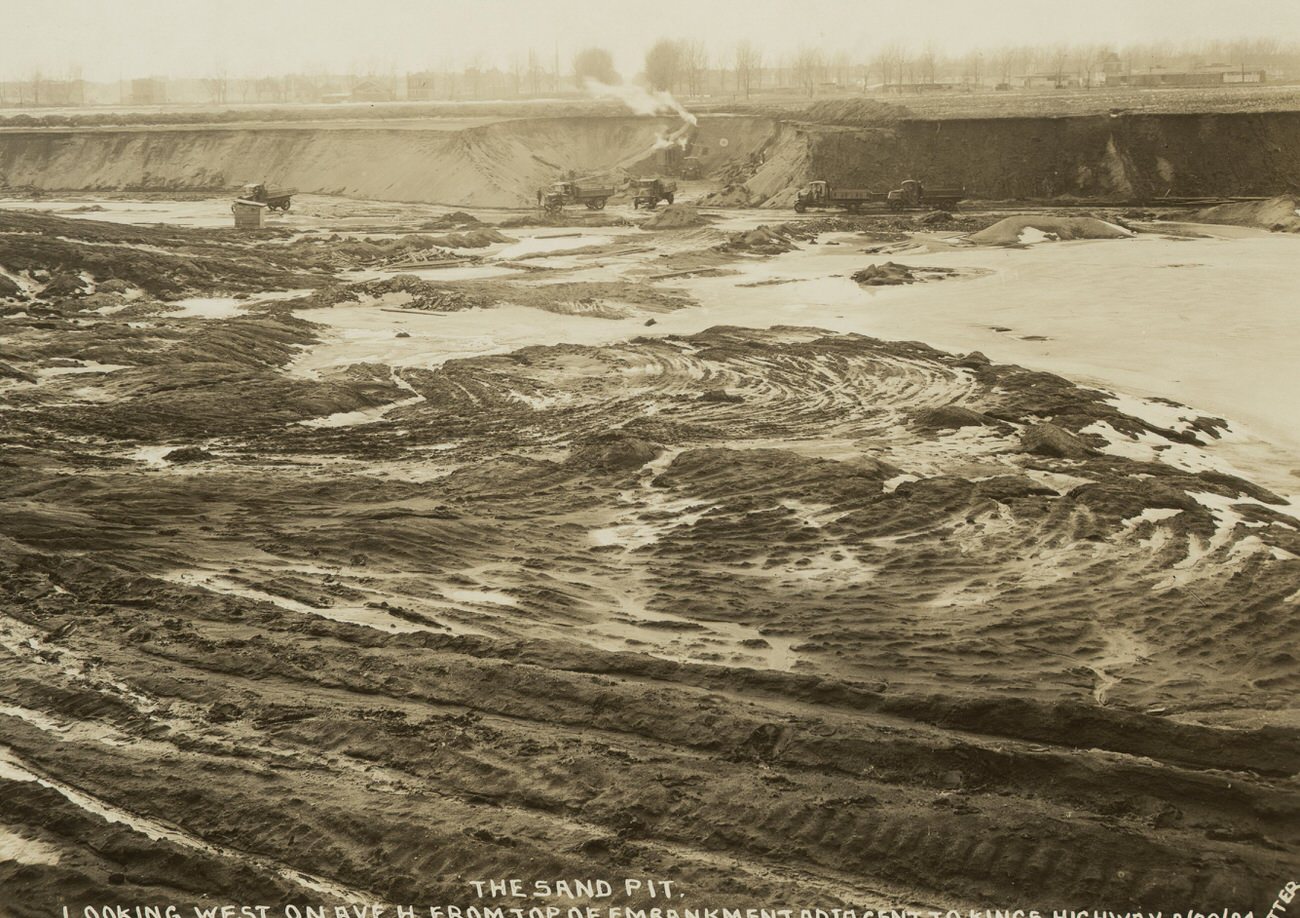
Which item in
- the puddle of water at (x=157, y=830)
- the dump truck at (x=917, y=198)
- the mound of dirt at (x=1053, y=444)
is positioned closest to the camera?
the puddle of water at (x=157, y=830)

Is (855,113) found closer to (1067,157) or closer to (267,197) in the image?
(1067,157)

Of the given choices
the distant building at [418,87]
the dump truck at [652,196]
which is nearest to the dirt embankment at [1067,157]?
the dump truck at [652,196]

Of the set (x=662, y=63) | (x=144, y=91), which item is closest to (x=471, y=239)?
(x=662, y=63)

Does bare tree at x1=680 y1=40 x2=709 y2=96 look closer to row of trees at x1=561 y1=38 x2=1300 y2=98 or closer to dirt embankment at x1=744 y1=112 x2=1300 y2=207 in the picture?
row of trees at x1=561 y1=38 x2=1300 y2=98

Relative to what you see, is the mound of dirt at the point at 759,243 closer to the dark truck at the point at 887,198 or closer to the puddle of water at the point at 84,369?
the dark truck at the point at 887,198

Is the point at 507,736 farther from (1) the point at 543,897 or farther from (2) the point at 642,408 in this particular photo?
(2) the point at 642,408

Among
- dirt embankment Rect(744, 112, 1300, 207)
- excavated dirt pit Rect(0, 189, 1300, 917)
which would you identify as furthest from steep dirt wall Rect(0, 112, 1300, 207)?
excavated dirt pit Rect(0, 189, 1300, 917)

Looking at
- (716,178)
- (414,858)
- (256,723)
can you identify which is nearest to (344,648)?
(256,723)

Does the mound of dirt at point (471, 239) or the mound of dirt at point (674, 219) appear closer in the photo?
the mound of dirt at point (471, 239)
